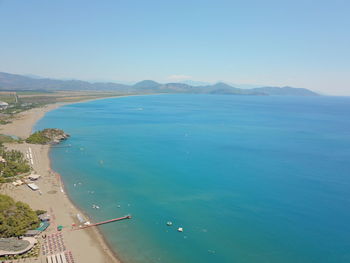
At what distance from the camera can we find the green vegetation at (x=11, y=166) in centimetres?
Result: 3534

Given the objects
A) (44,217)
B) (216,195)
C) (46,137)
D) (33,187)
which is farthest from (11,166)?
(216,195)

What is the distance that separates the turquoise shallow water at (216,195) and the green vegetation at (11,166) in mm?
5139

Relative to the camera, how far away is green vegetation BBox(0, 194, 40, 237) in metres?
22.7

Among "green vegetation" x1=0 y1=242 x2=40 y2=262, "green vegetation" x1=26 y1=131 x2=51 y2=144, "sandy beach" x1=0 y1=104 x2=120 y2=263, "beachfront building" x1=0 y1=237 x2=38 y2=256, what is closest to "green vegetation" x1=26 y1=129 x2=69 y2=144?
"green vegetation" x1=26 y1=131 x2=51 y2=144

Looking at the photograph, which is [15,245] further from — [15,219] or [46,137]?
[46,137]

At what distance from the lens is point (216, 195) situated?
109 feet

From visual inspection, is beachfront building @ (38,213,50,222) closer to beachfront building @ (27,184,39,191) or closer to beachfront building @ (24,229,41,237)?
beachfront building @ (24,229,41,237)

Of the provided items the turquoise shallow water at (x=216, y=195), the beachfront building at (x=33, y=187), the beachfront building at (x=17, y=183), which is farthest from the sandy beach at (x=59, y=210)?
the turquoise shallow water at (x=216, y=195)

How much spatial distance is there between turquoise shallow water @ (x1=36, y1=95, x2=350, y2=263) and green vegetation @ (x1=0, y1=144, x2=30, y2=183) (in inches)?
202

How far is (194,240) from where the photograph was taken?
24.4 metres

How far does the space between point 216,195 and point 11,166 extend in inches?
1199

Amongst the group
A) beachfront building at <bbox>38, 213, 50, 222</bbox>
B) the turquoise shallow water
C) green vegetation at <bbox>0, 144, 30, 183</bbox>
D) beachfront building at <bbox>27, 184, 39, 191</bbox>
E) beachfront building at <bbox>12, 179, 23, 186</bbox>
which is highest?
green vegetation at <bbox>0, 144, 30, 183</bbox>

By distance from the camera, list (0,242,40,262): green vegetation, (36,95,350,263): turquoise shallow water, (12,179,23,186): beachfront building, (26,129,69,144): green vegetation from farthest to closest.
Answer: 1. (26,129,69,144): green vegetation
2. (12,179,23,186): beachfront building
3. (36,95,350,263): turquoise shallow water
4. (0,242,40,262): green vegetation

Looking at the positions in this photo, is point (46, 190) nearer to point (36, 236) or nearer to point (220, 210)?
point (36, 236)
